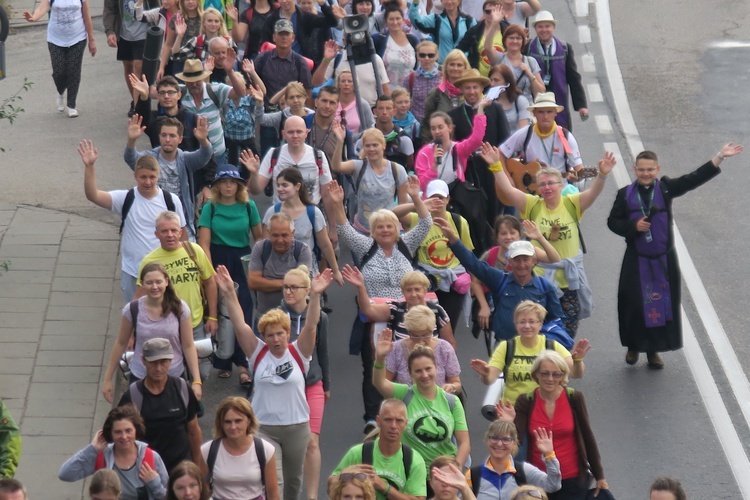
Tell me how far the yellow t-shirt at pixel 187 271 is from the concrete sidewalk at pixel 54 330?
1229 mm

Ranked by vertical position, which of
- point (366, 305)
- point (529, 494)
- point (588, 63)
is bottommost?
point (588, 63)

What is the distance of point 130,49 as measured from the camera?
18219 millimetres

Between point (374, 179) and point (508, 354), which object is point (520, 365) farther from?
point (374, 179)

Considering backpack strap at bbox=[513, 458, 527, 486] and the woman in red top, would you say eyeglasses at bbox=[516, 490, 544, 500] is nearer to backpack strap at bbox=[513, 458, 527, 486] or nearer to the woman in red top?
backpack strap at bbox=[513, 458, 527, 486]

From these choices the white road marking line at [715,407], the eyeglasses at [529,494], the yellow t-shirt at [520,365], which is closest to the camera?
the eyeglasses at [529,494]

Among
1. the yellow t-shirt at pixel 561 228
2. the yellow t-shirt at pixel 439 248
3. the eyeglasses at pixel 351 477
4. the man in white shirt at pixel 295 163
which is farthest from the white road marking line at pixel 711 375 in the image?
the eyeglasses at pixel 351 477

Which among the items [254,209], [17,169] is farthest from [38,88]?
[254,209]

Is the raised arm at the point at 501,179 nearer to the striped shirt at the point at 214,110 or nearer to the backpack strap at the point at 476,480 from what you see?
the striped shirt at the point at 214,110

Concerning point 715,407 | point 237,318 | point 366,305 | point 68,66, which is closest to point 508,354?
point 366,305

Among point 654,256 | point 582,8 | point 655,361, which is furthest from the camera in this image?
point 582,8

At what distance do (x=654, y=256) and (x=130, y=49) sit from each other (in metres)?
7.83

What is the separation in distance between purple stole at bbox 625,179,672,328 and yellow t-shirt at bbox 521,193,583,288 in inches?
22.5

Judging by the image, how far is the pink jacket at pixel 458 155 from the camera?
13.7 meters

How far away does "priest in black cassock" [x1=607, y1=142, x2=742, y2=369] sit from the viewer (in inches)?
507
